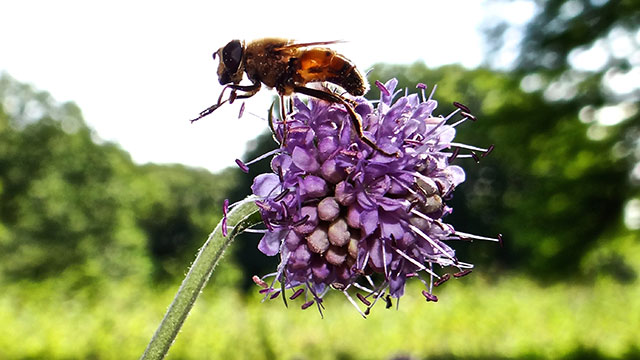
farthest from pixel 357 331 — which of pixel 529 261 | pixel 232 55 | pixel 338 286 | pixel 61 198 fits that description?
pixel 61 198

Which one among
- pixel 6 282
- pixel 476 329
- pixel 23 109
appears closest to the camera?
pixel 476 329

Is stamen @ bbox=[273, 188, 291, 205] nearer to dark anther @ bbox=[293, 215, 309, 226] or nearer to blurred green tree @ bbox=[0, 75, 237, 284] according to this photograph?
dark anther @ bbox=[293, 215, 309, 226]

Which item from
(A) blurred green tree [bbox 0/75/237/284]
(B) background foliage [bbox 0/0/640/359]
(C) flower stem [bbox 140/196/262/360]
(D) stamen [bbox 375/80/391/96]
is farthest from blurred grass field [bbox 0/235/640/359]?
(A) blurred green tree [bbox 0/75/237/284]

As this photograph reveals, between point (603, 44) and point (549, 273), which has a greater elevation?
point (603, 44)

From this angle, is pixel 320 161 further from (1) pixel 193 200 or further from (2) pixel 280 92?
(1) pixel 193 200

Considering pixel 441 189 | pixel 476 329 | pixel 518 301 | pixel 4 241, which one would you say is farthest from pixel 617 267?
pixel 441 189

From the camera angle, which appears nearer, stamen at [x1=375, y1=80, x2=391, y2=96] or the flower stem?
the flower stem
